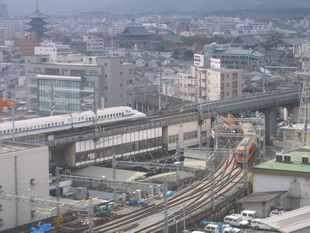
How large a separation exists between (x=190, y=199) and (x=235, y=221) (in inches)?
61.0

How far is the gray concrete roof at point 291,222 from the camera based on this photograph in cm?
1130

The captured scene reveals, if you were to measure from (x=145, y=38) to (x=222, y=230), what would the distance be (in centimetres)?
6860

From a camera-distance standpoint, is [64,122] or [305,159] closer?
[305,159]

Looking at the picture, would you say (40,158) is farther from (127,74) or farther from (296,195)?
(127,74)

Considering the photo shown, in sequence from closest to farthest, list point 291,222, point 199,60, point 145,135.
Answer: point 291,222 → point 145,135 → point 199,60

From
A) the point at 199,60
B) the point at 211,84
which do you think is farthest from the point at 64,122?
the point at 199,60

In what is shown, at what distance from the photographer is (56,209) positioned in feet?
44.4

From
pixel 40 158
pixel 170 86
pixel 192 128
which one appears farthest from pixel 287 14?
pixel 40 158

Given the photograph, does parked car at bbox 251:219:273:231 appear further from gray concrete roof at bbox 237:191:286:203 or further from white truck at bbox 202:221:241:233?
gray concrete roof at bbox 237:191:286:203

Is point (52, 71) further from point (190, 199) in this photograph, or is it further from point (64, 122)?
point (190, 199)

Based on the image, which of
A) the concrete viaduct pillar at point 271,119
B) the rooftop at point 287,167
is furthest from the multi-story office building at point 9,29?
the rooftop at point 287,167

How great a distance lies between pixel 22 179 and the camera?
43.3ft

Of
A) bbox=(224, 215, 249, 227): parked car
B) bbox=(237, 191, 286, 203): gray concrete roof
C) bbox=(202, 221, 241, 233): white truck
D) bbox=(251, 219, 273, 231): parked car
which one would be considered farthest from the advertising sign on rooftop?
bbox=(202, 221, 241, 233): white truck

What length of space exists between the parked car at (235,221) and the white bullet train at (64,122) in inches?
291
